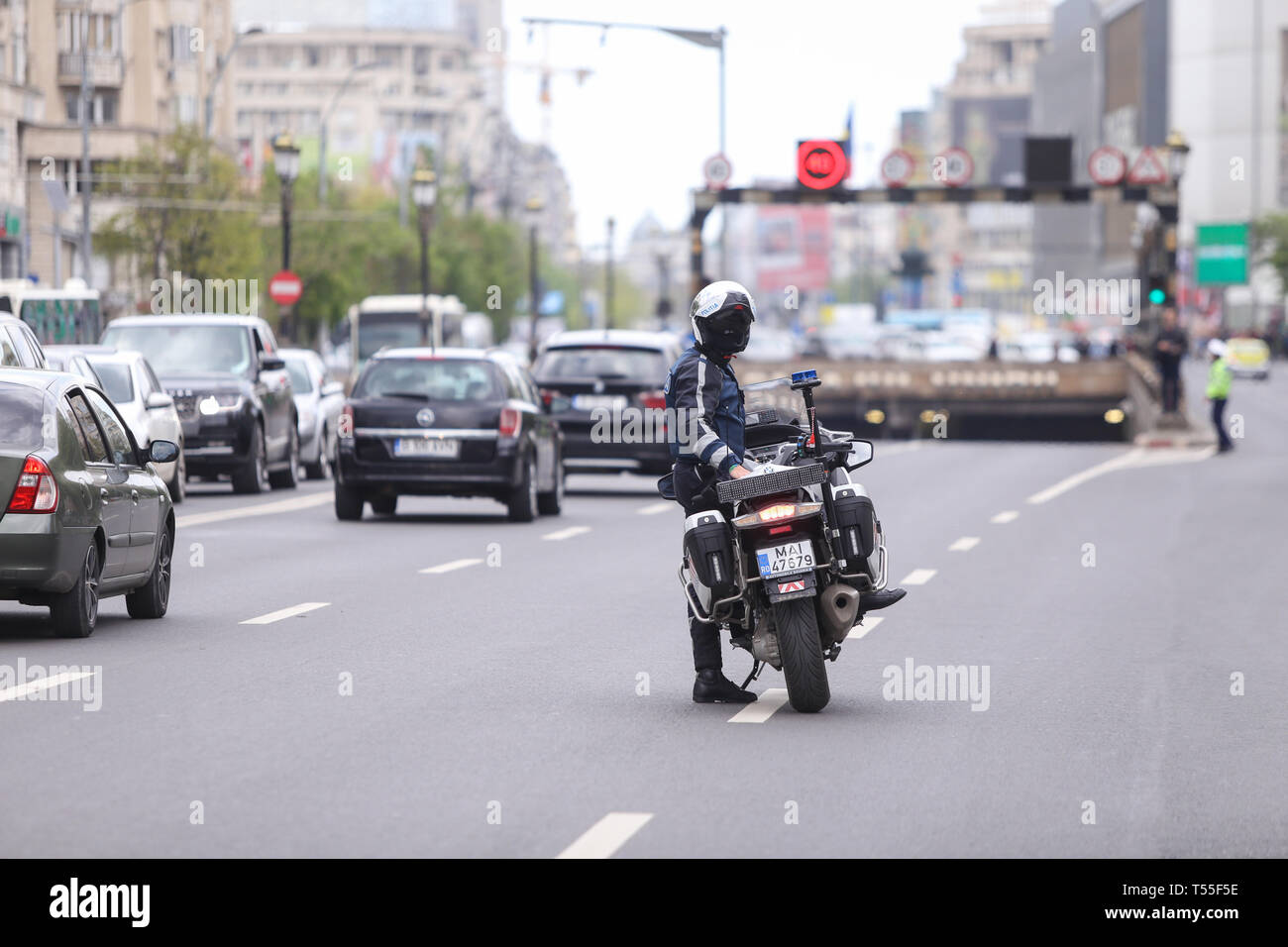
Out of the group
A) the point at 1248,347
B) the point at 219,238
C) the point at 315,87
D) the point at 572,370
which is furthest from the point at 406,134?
the point at 572,370

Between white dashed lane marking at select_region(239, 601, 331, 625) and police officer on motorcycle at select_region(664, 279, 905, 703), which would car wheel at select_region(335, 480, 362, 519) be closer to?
white dashed lane marking at select_region(239, 601, 331, 625)

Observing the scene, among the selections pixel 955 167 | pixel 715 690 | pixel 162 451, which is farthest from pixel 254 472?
pixel 955 167

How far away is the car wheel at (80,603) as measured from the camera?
13.1 metres

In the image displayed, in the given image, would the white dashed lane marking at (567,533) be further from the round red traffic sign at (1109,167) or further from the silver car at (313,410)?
the round red traffic sign at (1109,167)

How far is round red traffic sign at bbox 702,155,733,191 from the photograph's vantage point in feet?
170

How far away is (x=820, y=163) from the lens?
1960 inches

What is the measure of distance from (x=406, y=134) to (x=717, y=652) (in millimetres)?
A: 174905

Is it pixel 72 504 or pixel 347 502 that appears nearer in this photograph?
pixel 72 504

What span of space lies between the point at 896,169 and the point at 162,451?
39.5 meters

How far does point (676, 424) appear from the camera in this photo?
10750 mm

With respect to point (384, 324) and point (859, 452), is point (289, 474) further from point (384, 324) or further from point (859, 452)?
point (384, 324)

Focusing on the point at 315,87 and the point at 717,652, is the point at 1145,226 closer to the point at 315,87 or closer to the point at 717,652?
the point at 717,652

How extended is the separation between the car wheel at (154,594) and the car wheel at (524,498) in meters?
9.01

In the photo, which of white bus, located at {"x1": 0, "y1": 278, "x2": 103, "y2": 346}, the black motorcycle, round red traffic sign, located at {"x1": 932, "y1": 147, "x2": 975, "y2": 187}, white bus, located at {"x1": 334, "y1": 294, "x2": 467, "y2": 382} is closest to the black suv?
white bus, located at {"x1": 0, "y1": 278, "x2": 103, "y2": 346}
